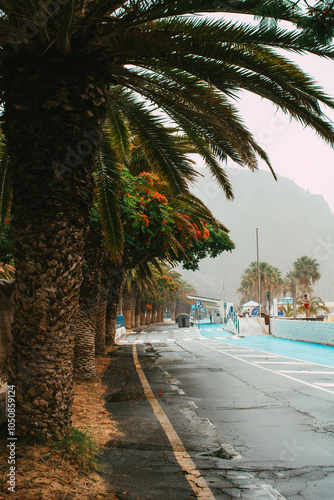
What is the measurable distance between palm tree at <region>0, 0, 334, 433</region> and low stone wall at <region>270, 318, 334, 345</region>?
1868 centimetres

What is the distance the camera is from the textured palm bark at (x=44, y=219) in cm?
488

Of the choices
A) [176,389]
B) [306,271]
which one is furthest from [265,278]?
[176,389]

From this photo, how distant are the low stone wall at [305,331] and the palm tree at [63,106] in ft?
61.3

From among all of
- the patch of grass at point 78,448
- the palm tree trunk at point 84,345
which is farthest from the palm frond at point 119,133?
the patch of grass at point 78,448

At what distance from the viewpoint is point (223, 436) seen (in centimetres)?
605

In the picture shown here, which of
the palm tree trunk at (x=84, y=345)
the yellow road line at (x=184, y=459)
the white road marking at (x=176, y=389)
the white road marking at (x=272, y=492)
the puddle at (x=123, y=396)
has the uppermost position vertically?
the palm tree trunk at (x=84, y=345)

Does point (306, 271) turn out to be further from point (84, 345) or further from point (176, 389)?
point (84, 345)

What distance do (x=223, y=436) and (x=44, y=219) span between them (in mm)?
3783

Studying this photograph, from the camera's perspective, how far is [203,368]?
1368 centimetres

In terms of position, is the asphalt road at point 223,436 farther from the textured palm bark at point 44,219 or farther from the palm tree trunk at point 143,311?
the palm tree trunk at point 143,311

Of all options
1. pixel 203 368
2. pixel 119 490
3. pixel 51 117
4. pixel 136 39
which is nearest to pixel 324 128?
pixel 136 39

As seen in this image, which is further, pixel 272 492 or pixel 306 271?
pixel 306 271

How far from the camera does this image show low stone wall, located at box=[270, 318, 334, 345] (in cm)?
2240

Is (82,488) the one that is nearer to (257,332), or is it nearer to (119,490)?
(119,490)
